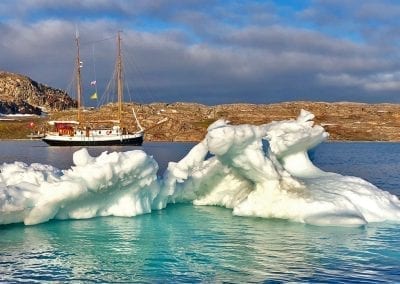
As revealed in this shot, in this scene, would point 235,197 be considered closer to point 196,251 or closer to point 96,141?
point 196,251

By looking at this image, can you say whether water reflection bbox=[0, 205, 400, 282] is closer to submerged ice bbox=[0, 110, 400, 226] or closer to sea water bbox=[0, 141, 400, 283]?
sea water bbox=[0, 141, 400, 283]

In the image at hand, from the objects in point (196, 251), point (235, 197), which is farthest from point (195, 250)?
point (235, 197)

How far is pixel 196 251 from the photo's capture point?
18.6 m

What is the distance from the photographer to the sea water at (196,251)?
50.9ft

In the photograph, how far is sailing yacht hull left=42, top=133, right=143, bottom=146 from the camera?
434ft

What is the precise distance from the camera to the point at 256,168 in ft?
82.3

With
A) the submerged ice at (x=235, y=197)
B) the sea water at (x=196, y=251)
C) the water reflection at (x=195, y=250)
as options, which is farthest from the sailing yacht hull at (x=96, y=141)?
the water reflection at (x=195, y=250)

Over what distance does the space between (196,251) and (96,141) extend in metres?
117

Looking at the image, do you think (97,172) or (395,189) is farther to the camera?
(395,189)

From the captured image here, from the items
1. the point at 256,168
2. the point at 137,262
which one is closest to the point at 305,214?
the point at 256,168

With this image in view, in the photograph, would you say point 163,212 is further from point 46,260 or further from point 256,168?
point 46,260

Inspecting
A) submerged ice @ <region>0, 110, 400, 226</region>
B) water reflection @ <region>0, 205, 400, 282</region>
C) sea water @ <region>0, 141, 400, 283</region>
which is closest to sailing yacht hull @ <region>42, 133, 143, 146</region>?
submerged ice @ <region>0, 110, 400, 226</region>

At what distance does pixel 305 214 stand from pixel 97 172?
8930mm

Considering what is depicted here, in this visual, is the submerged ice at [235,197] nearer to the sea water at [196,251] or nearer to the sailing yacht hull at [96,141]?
the sea water at [196,251]
